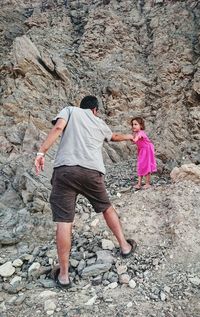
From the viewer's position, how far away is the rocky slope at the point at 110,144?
13.5ft

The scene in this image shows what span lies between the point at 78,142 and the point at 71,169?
0.34 meters

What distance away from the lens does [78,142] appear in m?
4.30

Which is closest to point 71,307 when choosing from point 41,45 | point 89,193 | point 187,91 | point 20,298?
point 20,298

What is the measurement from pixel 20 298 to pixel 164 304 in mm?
1586

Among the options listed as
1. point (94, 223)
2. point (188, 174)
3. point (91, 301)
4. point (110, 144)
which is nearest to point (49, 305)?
point (91, 301)

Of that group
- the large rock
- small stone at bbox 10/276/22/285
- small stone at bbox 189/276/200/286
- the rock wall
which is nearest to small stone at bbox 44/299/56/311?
small stone at bbox 10/276/22/285

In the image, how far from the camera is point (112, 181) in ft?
23.6

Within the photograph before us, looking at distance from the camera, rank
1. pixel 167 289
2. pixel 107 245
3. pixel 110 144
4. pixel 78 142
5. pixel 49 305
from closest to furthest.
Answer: pixel 49 305
pixel 167 289
pixel 78 142
pixel 107 245
pixel 110 144

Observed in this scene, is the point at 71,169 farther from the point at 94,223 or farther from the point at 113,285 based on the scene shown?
the point at 94,223

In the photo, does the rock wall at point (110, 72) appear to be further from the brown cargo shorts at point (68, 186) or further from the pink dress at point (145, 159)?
the brown cargo shorts at point (68, 186)

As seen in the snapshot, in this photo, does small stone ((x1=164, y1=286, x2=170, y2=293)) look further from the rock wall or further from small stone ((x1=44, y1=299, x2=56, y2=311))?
the rock wall

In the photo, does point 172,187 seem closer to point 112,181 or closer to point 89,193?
point 112,181

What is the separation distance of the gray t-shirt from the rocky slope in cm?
131

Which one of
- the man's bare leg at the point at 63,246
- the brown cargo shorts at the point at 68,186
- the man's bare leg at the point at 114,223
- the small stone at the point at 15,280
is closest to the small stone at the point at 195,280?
the man's bare leg at the point at 114,223
